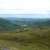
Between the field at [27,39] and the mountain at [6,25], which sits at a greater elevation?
the mountain at [6,25]

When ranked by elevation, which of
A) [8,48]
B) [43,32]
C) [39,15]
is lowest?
[8,48]

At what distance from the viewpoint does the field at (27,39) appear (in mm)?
780

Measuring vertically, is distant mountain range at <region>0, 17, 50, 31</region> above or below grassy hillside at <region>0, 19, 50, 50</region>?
above

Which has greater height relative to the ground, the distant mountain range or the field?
the distant mountain range

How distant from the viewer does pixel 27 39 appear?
79 cm

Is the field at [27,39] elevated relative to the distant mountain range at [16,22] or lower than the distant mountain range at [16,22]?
lower

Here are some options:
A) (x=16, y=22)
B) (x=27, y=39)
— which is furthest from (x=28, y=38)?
(x=16, y=22)

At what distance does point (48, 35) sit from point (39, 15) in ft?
0.52

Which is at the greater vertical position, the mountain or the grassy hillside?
the mountain

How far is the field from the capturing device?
0.78m

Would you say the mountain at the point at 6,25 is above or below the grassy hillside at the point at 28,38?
above

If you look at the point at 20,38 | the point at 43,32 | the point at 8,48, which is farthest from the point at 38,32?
the point at 8,48

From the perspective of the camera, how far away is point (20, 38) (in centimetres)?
80
